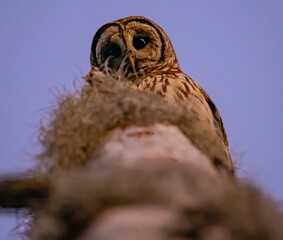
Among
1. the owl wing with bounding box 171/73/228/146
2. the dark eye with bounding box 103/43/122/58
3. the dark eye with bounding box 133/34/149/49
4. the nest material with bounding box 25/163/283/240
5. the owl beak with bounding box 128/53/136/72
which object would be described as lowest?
the nest material with bounding box 25/163/283/240

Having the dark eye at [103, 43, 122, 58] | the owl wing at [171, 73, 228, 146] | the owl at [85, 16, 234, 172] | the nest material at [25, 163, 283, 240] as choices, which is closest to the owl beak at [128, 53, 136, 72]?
the owl at [85, 16, 234, 172]

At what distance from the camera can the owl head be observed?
3.20m

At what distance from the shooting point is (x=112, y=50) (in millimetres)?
3338

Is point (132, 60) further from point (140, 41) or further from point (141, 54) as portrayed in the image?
point (140, 41)

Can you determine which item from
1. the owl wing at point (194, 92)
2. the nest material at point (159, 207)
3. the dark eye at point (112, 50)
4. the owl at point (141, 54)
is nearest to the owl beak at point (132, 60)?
the owl at point (141, 54)

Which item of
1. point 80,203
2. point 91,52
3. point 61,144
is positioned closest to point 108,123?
point 61,144

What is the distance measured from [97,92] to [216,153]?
0.39 metres

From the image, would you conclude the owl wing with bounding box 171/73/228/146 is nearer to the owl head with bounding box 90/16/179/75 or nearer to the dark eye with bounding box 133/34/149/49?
the owl head with bounding box 90/16/179/75

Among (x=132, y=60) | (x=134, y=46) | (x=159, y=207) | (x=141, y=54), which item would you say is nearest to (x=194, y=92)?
(x=132, y=60)

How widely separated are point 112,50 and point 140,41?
0.78ft

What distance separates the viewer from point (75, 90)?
1.57 meters

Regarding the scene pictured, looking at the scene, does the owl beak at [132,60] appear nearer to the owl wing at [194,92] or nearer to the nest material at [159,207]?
the owl wing at [194,92]

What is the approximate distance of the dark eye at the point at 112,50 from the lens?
129 inches

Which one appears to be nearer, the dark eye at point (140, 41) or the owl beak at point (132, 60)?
the owl beak at point (132, 60)
